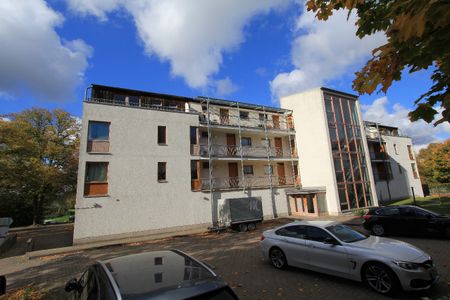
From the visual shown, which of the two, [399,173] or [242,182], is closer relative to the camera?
[242,182]

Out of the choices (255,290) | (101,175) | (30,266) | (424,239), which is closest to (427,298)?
(255,290)

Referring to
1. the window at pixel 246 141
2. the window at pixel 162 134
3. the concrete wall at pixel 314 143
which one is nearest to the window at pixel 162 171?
the window at pixel 162 134

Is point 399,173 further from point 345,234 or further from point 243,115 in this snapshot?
point 345,234

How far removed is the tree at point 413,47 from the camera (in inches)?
77.9

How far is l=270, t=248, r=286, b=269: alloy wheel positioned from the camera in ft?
24.5

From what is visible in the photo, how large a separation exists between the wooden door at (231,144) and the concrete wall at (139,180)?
438cm

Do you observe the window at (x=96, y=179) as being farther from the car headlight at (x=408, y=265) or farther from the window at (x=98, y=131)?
the car headlight at (x=408, y=265)

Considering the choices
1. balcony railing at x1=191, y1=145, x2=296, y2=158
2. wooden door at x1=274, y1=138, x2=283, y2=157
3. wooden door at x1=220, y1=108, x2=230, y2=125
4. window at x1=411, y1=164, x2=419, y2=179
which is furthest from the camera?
window at x1=411, y1=164, x2=419, y2=179

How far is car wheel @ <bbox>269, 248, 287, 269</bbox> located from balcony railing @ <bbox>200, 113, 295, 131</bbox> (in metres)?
15.3

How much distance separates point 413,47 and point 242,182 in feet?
67.8

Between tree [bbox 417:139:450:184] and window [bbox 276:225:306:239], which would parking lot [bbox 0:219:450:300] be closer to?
window [bbox 276:225:306:239]

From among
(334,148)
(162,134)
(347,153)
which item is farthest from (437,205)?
(162,134)

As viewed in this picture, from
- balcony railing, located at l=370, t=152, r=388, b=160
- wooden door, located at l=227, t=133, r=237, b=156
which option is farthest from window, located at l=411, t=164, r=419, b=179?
wooden door, located at l=227, t=133, r=237, b=156

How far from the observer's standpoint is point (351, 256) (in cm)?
594
